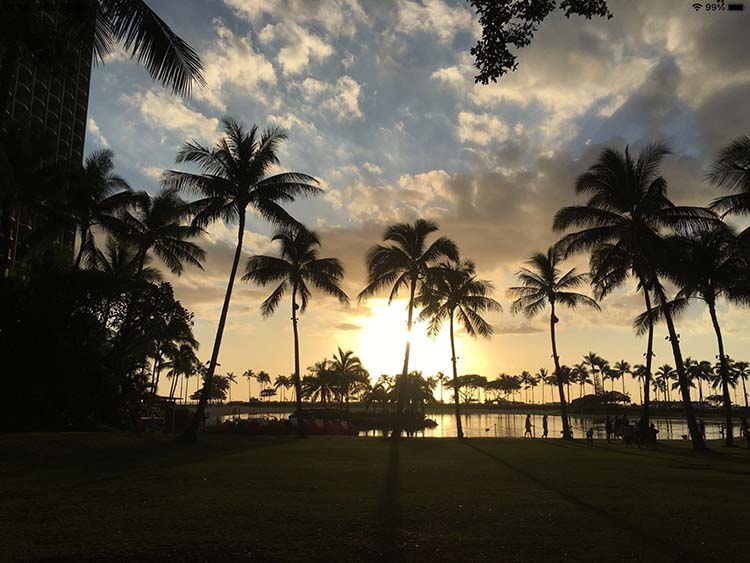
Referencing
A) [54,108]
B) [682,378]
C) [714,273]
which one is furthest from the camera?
[54,108]

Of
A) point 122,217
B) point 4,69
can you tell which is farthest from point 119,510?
point 122,217

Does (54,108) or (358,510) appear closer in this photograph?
(358,510)

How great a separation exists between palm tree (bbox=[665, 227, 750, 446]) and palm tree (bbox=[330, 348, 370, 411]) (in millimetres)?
56898

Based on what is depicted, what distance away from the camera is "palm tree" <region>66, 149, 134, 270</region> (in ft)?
95.1

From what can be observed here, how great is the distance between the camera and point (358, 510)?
920 centimetres

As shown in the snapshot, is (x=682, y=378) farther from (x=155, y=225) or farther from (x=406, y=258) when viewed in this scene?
(x=155, y=225)

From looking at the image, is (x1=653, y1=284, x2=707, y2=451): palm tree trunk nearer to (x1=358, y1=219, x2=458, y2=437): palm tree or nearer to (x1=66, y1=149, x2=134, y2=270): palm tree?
(x1=358, y1=219, x2=458, y2=437): palm tree

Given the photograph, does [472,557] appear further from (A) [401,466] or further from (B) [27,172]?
(B) [27,172]

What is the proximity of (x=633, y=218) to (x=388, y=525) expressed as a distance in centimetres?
2305

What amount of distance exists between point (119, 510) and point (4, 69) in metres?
11.5

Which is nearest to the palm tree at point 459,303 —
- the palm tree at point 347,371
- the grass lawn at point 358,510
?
the grass lawn at point 358,510

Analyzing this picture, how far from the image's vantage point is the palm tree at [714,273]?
28.1 metres

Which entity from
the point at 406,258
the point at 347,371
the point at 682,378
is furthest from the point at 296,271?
the point at 347,371

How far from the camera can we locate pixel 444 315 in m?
38.0
